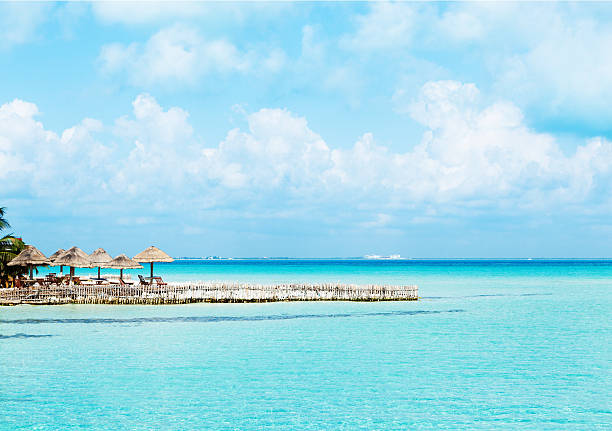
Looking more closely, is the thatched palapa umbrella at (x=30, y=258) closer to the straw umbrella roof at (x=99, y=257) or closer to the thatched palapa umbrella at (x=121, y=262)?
the straw umbrella roof at (x=99, y=257)

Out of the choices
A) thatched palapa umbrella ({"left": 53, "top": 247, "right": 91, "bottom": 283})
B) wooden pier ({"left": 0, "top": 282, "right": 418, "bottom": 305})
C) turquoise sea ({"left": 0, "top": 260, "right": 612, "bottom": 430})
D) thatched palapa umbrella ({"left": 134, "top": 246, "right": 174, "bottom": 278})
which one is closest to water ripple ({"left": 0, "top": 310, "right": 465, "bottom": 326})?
turquoise sea ({"left": 0, "top": 260, "right": 612, "bottom": 430})

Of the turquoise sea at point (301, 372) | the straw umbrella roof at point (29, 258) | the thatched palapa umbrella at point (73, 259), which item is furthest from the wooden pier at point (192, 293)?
the turquoise sea at point (301, 372)

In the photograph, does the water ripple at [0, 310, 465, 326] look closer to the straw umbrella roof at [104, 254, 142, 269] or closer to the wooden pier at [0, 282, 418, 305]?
the wooden pier at [0, 282, 418, 305]

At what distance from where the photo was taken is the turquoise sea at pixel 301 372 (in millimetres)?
14188

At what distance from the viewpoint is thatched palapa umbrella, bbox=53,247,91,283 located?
136 feet

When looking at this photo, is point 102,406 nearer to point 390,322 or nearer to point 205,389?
point 205,389

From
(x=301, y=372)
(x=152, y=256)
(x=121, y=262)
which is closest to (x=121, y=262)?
(x=121, y=262)

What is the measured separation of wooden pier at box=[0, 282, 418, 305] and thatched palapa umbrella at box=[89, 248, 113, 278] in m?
3.23

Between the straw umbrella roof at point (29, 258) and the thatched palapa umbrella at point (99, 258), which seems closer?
the straw umbrella roof at point (29, 258)

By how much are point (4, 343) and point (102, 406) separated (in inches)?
417

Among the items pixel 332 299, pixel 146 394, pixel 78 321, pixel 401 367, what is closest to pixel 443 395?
pixel 401 367

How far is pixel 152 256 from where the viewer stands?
142ft

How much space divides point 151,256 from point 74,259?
4.90 m

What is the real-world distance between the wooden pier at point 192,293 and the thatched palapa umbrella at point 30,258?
296 cm
